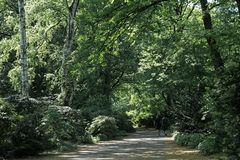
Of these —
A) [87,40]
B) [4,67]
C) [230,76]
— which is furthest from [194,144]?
[4,67]

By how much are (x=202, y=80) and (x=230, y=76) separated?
10.7 metres

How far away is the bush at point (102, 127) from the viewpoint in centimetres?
2948

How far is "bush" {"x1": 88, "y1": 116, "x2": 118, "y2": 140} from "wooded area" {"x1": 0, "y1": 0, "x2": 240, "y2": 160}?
0.07 metres

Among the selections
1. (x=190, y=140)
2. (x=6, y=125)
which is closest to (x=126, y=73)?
(x=190, y=140)

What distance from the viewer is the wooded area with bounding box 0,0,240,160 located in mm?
13062

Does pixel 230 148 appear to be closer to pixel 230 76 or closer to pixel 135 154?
pixel 230 76

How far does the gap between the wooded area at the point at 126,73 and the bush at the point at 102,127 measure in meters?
0.07

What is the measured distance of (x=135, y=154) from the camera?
1767cm

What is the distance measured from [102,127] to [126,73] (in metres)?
13.3

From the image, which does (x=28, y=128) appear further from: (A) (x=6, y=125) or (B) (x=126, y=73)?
(B) (x=126, y=73)

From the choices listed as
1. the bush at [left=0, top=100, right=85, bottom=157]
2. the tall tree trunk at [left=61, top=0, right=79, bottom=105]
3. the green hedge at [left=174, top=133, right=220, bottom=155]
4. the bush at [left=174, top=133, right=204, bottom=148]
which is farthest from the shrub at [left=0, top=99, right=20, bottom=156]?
the tall tree trunk at [left=61, top=0, right=79, bottom=105]

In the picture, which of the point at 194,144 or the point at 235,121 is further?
the point at 194,144

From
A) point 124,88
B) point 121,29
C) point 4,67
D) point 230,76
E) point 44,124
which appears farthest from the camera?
point 124,88

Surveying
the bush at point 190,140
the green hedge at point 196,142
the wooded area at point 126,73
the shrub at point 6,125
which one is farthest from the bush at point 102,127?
the shrub at point 6,125
